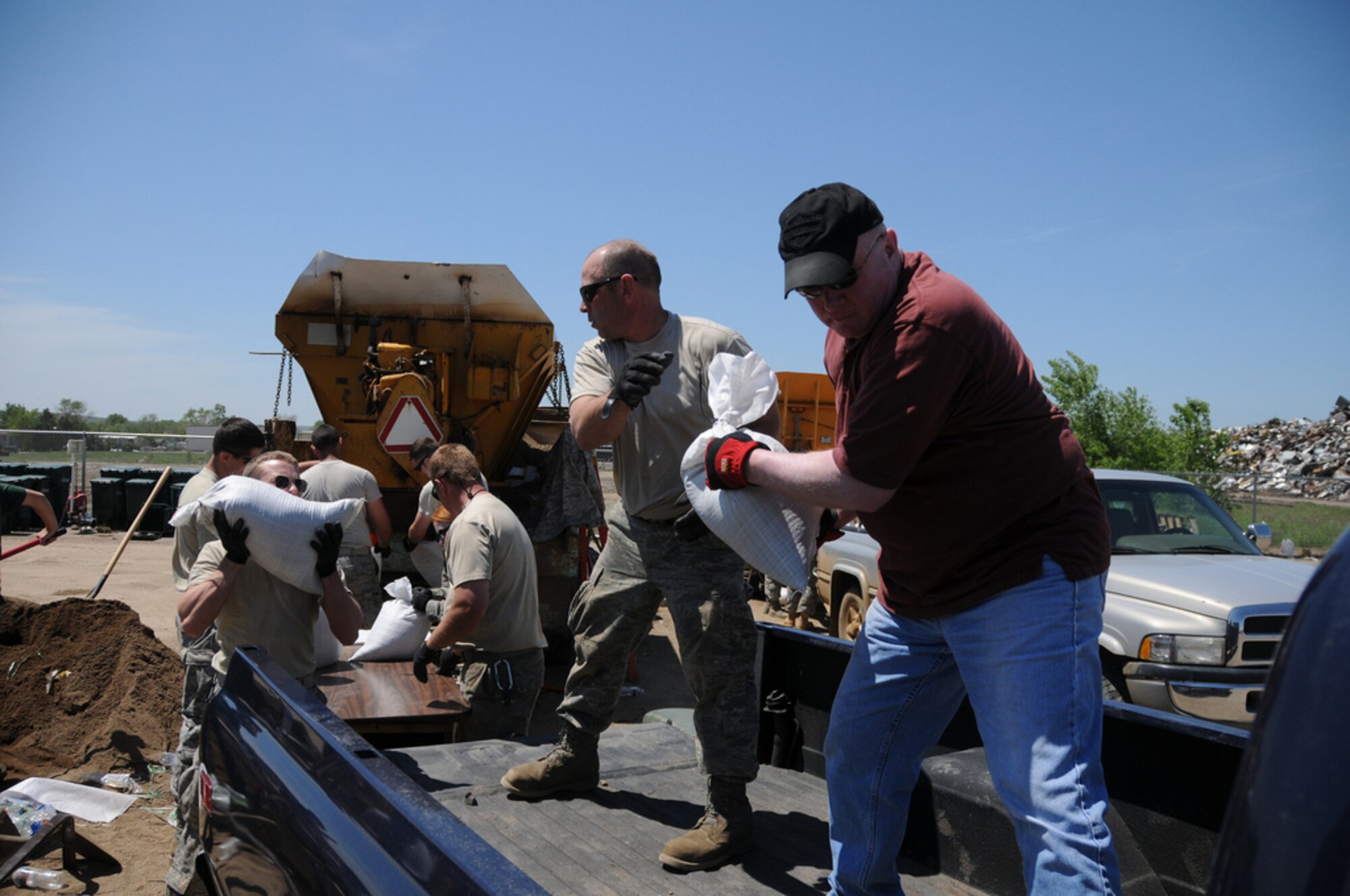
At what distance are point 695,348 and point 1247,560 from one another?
5.07 metres

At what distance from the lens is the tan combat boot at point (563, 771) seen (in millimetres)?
3318

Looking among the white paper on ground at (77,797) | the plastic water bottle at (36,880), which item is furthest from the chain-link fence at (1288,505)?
the plastic water bottle at (36,880)

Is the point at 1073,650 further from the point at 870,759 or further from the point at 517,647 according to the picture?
the point at 517,647

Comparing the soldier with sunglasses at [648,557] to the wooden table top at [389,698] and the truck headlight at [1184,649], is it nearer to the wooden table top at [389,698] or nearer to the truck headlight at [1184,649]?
the wooden table top at [389,698]

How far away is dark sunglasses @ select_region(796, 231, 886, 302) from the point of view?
7.09ft

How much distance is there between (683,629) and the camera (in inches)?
131

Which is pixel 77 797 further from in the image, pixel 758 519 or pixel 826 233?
pixel 826 233

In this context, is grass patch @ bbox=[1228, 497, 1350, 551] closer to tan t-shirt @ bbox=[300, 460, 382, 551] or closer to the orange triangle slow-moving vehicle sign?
the orange triangle slow-moving vehicle sign

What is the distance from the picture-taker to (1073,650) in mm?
2076

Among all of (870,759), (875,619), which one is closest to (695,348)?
(875,619)

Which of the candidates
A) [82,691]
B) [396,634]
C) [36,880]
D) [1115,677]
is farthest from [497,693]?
[1115,677]

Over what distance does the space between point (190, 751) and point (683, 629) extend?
230cm

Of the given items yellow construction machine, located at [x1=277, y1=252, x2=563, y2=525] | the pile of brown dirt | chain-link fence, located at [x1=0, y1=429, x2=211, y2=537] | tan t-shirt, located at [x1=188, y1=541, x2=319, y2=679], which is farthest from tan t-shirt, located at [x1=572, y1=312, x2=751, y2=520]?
chain-link fence, located at [x1=0, y1=429, x2=211, y2=537]

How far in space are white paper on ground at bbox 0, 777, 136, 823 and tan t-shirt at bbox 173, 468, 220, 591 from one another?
1.28 meters
